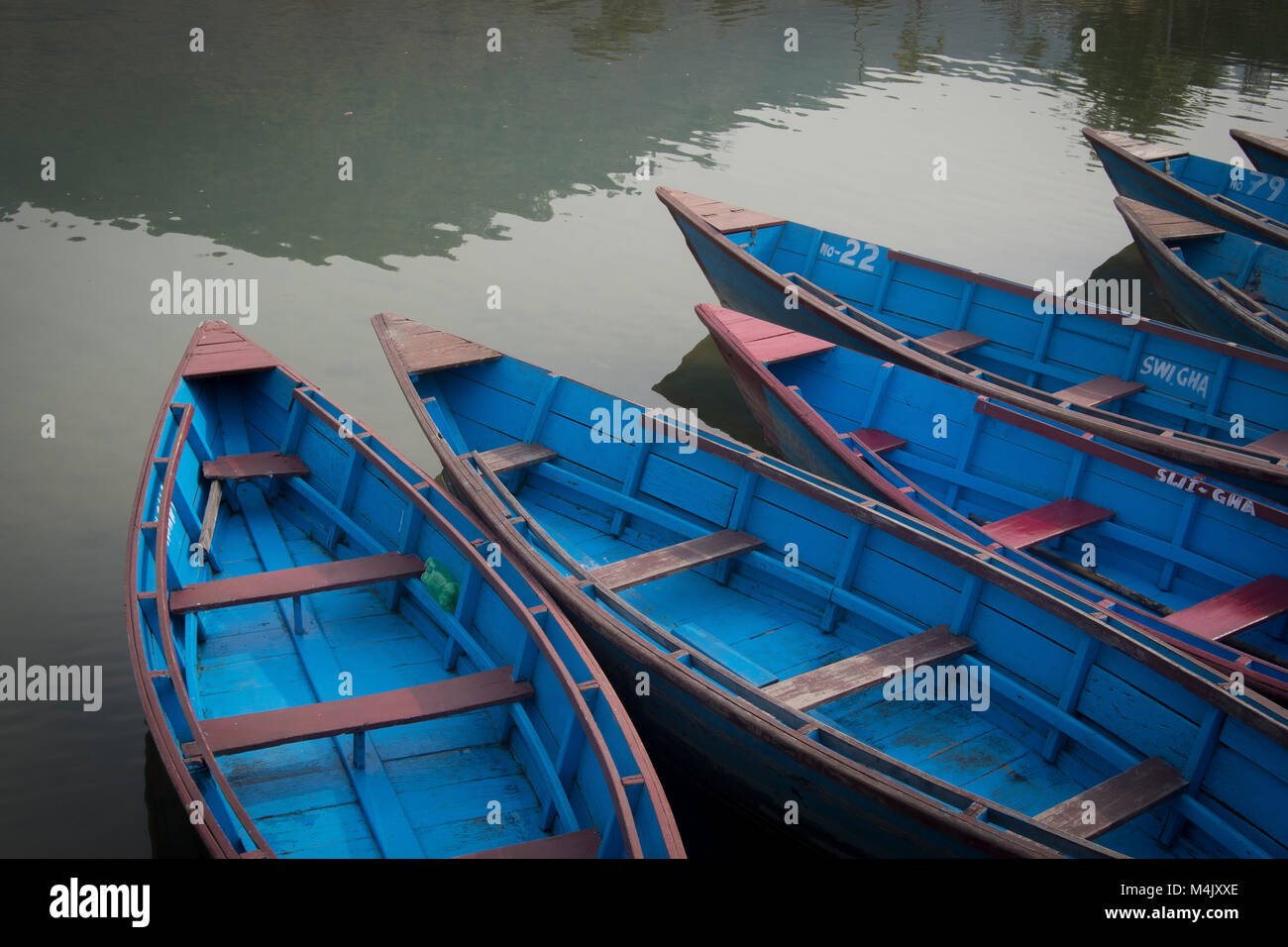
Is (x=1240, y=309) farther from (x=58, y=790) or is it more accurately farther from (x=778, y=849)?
(x=58, y=790)

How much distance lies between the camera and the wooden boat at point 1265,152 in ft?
52.4

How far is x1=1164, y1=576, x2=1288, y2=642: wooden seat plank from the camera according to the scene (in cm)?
644

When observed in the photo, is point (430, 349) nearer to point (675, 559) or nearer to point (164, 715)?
point (675, 559)

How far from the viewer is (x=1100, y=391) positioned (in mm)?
9477

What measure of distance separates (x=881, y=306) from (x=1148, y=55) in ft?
73.4

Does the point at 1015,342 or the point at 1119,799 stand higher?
the point at 1015,342

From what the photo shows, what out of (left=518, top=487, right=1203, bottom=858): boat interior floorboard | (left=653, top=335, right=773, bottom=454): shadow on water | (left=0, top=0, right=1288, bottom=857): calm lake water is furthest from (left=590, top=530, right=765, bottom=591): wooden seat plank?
(left=653, top=335, right=773, bottom=454): shadow on water

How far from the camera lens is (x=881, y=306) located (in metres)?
11.4

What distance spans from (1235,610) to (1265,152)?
12.6 m

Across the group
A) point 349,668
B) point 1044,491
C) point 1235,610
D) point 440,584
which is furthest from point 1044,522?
point 349,668

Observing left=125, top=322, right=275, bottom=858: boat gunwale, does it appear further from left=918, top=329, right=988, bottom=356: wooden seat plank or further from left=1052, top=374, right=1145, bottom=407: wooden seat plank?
left=1052, top=374, right=1145, bottom=407: wooden seat plank

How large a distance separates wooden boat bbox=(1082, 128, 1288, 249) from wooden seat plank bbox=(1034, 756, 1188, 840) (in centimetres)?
1034

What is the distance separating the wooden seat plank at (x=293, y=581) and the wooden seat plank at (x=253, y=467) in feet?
4.46

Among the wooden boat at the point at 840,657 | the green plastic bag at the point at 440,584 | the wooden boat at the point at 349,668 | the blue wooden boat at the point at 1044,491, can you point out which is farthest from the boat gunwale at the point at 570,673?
the blue wooden boat at the point at 1044,491
